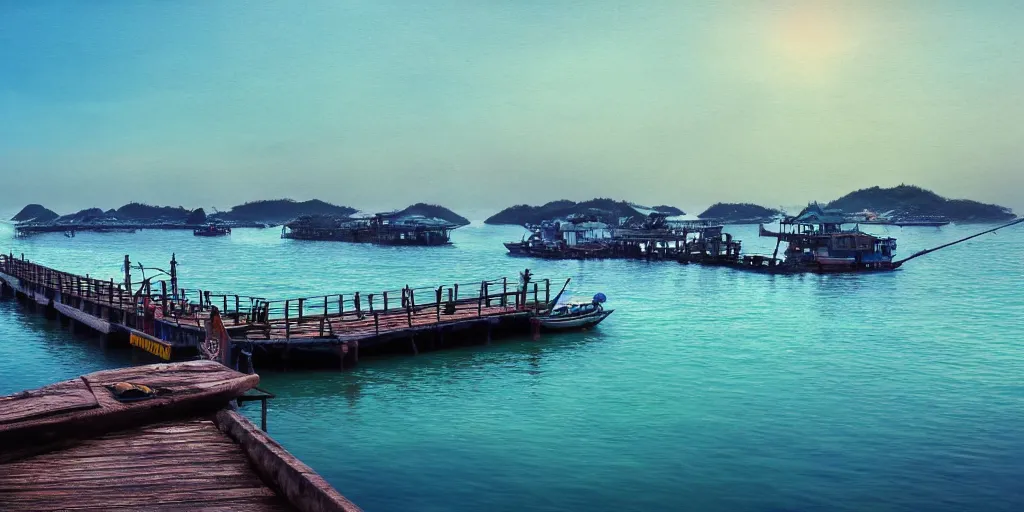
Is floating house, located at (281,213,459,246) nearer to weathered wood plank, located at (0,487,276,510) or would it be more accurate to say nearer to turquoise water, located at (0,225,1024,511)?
turquoise water, located at (0,225,1024,511)

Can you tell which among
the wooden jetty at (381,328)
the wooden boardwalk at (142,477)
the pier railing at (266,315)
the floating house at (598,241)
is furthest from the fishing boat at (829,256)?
the wooden boardwalk at (142,477)

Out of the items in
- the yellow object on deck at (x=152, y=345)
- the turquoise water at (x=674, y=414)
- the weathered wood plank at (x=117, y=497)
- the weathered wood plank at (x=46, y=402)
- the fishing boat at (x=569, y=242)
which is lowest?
the turquoise water at (x=674, y=414)

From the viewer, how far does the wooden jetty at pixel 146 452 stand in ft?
30.1

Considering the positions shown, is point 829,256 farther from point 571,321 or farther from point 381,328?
point 381,328

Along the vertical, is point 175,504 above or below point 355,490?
above

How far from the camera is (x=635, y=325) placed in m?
47.4

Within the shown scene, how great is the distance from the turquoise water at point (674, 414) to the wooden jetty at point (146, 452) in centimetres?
598

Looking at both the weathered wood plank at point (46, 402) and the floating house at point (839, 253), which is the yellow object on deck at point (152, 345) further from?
the floating house at point (839, 253)

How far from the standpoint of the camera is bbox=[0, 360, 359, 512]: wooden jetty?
9.16 metres

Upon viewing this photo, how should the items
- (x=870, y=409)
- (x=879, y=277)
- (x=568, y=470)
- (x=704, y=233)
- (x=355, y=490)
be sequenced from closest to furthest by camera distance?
(x=355, y=490)
(x=568, y=470)
(x=870, y=409)
(x=879, y=277)
(x=704, y=233)

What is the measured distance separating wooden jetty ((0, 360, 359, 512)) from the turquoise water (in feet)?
19.6

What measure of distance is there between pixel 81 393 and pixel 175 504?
3.94m

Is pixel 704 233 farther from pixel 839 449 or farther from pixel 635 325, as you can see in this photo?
pixel 839 449

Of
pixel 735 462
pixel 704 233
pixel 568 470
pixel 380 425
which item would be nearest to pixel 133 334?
pixel 380 425
